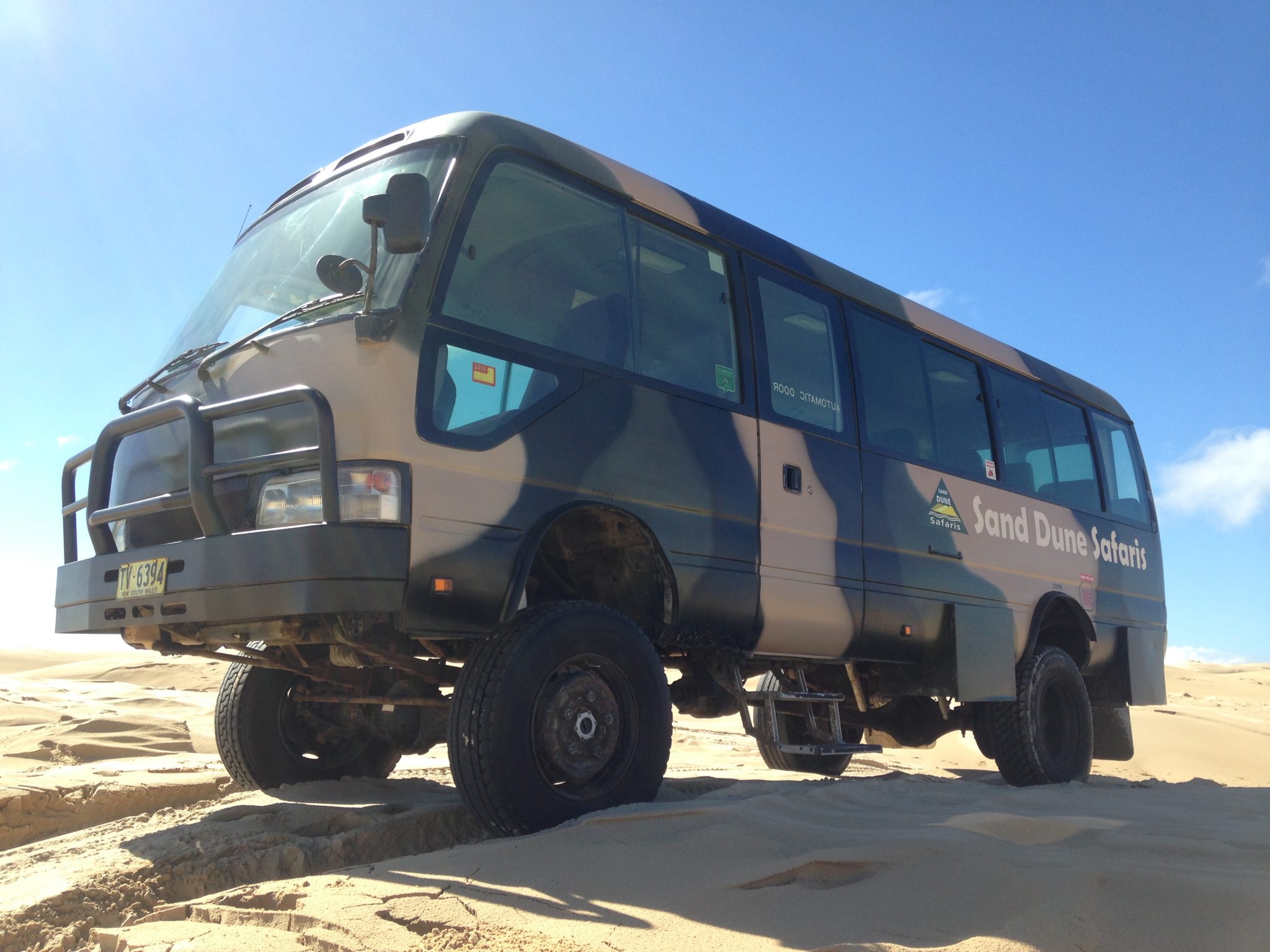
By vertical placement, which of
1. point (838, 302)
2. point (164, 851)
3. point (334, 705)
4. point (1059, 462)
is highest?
point (838, 302)

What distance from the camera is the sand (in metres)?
2.53

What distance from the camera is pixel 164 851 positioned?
358 centimetres

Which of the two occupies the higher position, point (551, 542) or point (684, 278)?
point (684, 278)

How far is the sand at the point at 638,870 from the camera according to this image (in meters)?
2.53

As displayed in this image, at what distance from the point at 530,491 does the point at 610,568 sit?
2.74 feet

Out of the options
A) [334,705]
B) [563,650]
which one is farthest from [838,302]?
[334,705]

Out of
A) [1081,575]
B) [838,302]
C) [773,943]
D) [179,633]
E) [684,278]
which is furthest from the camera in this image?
[1081,575]

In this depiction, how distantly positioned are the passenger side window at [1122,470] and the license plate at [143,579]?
6.96 meters

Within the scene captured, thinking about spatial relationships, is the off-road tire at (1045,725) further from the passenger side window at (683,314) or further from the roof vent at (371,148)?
the roof vent at (371,148)

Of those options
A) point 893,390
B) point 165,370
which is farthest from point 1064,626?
point 165,370

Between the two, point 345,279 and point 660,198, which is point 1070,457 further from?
point 345,279

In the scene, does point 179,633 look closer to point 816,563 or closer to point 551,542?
point 551,542

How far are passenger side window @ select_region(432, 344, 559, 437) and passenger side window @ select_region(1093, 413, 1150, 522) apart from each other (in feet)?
19.3

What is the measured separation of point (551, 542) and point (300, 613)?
1230 mm
